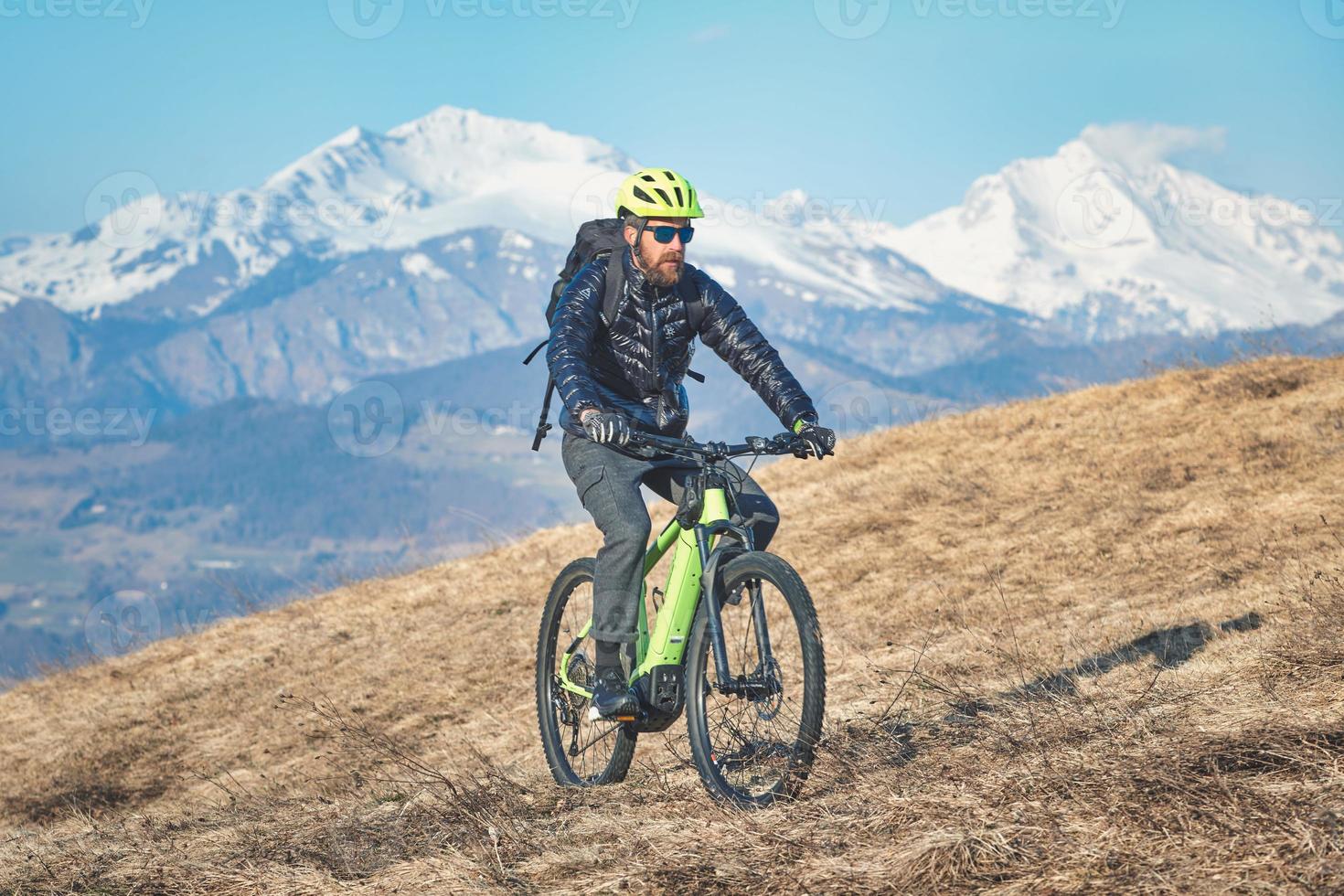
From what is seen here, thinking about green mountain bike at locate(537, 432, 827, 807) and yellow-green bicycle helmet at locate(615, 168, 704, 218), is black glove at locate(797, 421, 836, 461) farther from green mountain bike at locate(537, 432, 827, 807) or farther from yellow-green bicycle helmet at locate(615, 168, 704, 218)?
yellow-green bicycle helmet at locate(615, 168, 704, 218)

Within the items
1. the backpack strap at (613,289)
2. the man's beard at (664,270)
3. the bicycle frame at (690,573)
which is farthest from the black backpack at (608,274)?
the bicycle frame at (690,573)

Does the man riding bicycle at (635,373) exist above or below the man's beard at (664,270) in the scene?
below

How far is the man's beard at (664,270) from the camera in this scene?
6754 mm

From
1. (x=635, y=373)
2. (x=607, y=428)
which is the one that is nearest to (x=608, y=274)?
(x=635, y=373)

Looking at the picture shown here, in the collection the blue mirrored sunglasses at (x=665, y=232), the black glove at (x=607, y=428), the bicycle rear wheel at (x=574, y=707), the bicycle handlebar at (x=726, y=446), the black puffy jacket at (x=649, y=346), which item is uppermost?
the blue mirrored sunglasses at (x=665, y=232)

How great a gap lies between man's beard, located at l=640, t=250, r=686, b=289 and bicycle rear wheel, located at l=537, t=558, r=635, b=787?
73.0 inches

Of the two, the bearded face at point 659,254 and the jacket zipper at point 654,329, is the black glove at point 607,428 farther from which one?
the bearded face at point 659,254

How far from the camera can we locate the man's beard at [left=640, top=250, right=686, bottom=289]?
675 cm

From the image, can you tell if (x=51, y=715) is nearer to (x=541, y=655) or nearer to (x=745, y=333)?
(x=541, y=655)

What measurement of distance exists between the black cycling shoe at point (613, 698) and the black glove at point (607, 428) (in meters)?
1.43

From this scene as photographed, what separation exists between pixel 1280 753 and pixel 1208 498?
8.58m

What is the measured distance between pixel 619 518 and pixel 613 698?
0.99 metres

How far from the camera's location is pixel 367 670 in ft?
44.3

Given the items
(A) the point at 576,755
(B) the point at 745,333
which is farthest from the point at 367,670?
(B) the point at 745,333
